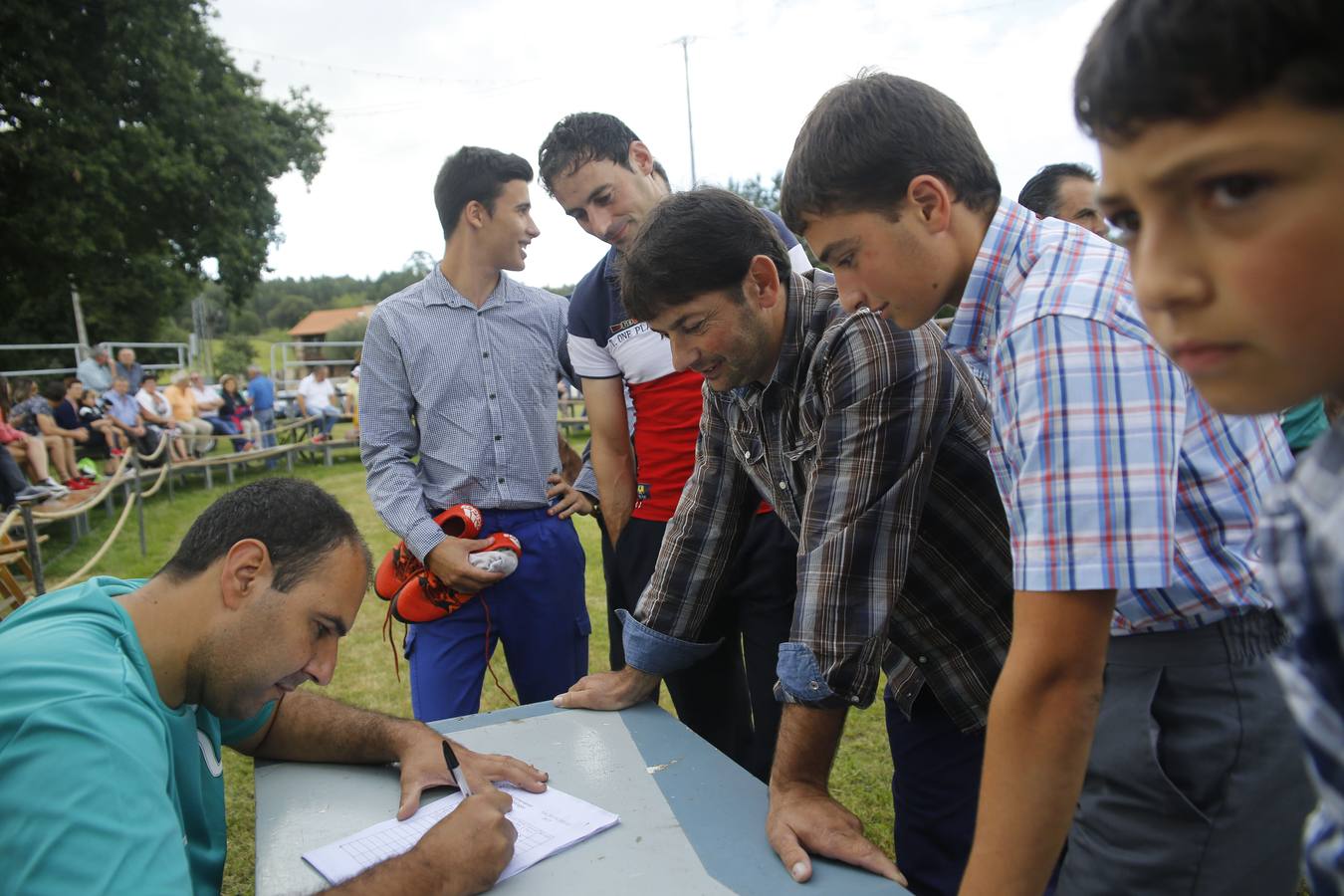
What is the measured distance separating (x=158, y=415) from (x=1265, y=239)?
1446cm

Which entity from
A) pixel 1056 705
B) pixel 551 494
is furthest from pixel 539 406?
pixel 1056 705

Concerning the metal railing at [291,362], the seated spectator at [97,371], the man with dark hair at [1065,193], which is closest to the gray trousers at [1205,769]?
the man with dark hair at [1065,193]

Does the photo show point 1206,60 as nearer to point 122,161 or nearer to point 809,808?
point 809,808

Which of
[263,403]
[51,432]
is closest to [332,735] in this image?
[51,432]

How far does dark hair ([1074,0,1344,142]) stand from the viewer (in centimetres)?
50

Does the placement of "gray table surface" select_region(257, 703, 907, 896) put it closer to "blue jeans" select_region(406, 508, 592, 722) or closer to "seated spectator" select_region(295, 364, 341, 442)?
"blue jeans" select_region(406, 508, 592, 722)

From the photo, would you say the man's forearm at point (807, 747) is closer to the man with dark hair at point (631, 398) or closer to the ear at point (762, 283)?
the ear at point (762, 283)

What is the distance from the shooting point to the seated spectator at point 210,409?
14.5 m

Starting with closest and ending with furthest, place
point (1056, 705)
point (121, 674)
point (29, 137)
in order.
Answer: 1. point (1056, 705)
2. point (121, 674)
3. point (29, 137)

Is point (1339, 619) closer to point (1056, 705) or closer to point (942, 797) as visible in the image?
point (1056, 705)

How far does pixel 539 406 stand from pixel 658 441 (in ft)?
1.37

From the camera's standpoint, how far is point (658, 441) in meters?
2.88

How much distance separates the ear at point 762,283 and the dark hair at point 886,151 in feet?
1.37

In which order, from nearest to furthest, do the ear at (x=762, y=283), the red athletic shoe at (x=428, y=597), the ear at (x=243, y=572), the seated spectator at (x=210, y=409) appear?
1. the ear at (x=243, y=572)
2. the ear at (x=762, y=283)
3. the red athletic shoe at (x=428, y=597)
4. the seated spectator at (x=210, y=409)
